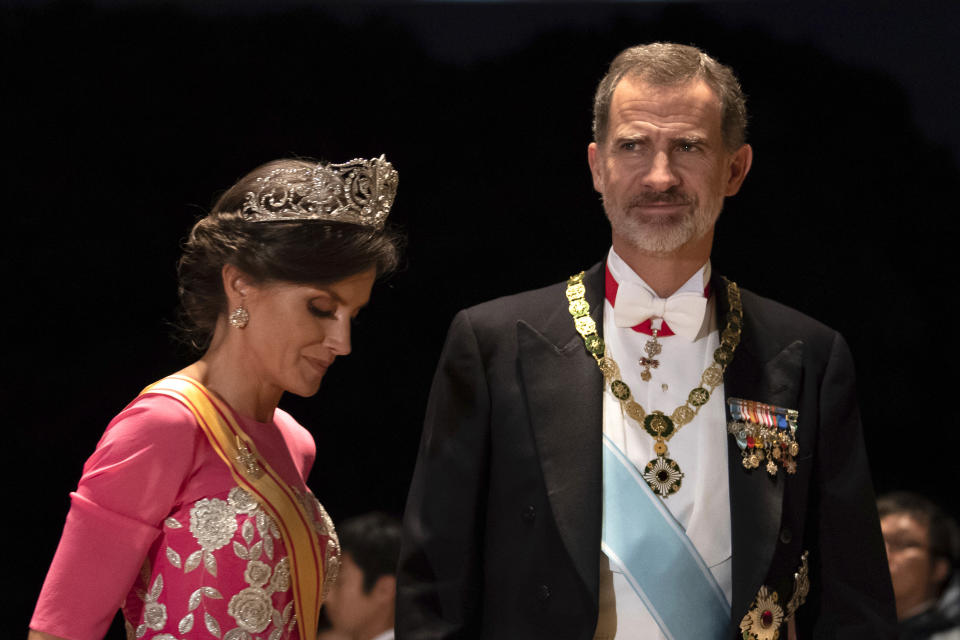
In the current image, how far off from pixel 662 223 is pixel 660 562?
1.63 ft

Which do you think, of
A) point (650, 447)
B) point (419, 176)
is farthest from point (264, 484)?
point (419, 176)

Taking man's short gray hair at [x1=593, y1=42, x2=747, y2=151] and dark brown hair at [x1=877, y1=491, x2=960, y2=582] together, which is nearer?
man's short gray hair at [x1=593, y1=42, x2=747, y2=151]

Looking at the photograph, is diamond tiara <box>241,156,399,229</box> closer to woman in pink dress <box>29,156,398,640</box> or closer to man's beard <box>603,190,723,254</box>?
woman in pink dress <box>29,156,398,640</box>

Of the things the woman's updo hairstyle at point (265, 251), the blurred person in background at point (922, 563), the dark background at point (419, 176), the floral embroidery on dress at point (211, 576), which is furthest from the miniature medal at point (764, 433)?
the blurred person in background at point (922, 563)

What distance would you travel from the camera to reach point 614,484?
2.14 m

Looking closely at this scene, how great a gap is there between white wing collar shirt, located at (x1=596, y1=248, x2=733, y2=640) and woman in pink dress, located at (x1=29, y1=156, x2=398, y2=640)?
15.9 inches

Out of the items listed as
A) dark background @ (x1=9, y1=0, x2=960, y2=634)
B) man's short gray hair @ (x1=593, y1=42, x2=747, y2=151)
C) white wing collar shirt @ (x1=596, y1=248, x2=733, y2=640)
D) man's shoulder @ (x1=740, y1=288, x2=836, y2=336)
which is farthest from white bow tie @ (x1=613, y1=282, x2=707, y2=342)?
dark background @ (x1=9, y1=0, x2=960, y2=634)

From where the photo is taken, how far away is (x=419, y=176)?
134 inches

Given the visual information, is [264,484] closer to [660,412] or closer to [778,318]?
[660,412]

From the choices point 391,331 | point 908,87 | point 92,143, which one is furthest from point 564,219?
point 92,143

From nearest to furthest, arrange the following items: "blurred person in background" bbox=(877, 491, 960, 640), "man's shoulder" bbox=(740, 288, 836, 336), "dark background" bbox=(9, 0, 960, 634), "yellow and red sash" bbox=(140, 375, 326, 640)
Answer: "yellow and red sash" bbox=(140, 375, 326, 640)
"man's shoulder" bbox=(740, 288, 836, 336)
"dark background" bbox=(9, 0, 960, 634)
"blurred person in background" bbox=(877, 491, 960, 640)

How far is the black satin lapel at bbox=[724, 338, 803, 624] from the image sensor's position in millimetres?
2094

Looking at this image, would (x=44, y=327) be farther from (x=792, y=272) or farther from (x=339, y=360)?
(x=792, y=272)

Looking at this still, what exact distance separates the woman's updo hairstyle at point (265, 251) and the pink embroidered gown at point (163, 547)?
0.71 feet
